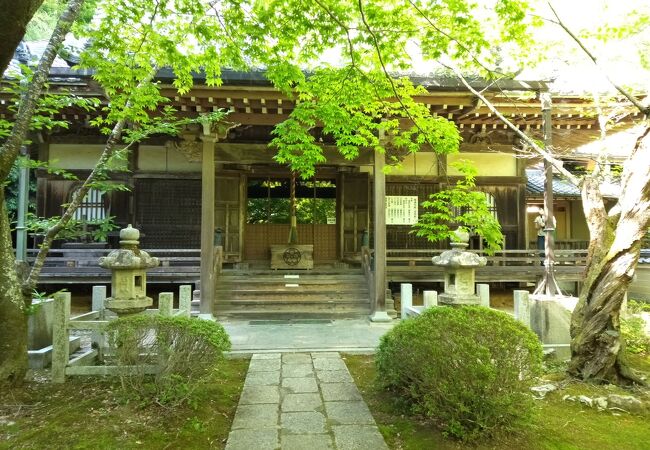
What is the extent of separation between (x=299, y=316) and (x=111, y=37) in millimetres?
6028

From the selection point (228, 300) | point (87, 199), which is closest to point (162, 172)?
point (87, 199)

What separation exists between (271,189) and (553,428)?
9838mm

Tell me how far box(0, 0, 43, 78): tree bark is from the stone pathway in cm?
307

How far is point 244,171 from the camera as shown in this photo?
1148cm

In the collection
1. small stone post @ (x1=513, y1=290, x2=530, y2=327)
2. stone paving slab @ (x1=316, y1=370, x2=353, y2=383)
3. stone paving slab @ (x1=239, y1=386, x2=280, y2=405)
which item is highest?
small stone post @ (x1=513, y1=290, x2=530, y2=327)

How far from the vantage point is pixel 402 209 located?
11039 millimetres

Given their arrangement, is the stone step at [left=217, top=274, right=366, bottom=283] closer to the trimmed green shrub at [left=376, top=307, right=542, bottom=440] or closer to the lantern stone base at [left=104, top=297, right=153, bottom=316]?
the lantern stone base at [left=104, top=297, right=153, bottom=316]

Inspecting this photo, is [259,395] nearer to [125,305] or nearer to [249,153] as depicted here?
[125,305]

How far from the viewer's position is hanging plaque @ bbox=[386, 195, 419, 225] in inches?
433

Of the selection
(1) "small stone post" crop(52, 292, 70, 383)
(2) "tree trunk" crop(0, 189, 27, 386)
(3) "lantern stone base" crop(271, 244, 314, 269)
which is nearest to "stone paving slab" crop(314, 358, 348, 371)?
(1) "small stone post" crop(52, 292, 70, 383)

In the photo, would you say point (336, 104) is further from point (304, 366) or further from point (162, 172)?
point (162, 172)

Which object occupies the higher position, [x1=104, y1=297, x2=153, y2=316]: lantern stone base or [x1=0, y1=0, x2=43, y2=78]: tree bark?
[x1=0, y1=0, x2=43, y2=78]: tree bark

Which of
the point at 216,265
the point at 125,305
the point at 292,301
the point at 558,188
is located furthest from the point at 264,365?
the point at 558,188

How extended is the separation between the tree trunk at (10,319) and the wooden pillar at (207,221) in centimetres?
428
